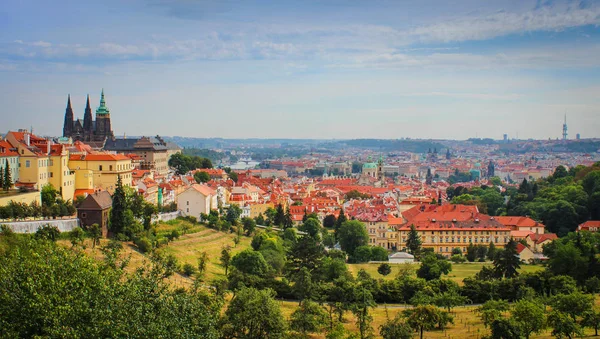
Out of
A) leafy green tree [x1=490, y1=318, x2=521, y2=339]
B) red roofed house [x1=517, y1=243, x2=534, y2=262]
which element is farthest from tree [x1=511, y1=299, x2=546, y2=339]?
red roofed house [x1=517, y1=243, x2=534, y2=262]

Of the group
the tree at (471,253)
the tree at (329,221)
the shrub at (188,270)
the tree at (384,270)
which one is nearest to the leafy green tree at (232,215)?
the tree at (329,221)

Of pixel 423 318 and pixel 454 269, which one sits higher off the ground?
pixel 423 318

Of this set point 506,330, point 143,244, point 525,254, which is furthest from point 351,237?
point 506,330

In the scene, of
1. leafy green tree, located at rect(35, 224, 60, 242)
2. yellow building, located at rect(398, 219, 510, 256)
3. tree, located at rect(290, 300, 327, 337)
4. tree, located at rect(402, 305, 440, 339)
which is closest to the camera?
tree, located at rect(290, 300, 327, 337)

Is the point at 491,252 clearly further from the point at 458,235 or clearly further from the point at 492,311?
the point at 492,311

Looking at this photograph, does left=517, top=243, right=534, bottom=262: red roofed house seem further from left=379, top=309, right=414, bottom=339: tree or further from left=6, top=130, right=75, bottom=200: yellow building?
left=6, top=130, right=75, bottom=200: yellow building

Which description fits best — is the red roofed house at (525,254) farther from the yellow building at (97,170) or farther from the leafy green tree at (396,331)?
the yellow building at (97,170)

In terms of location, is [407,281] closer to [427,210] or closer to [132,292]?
[132,292]
